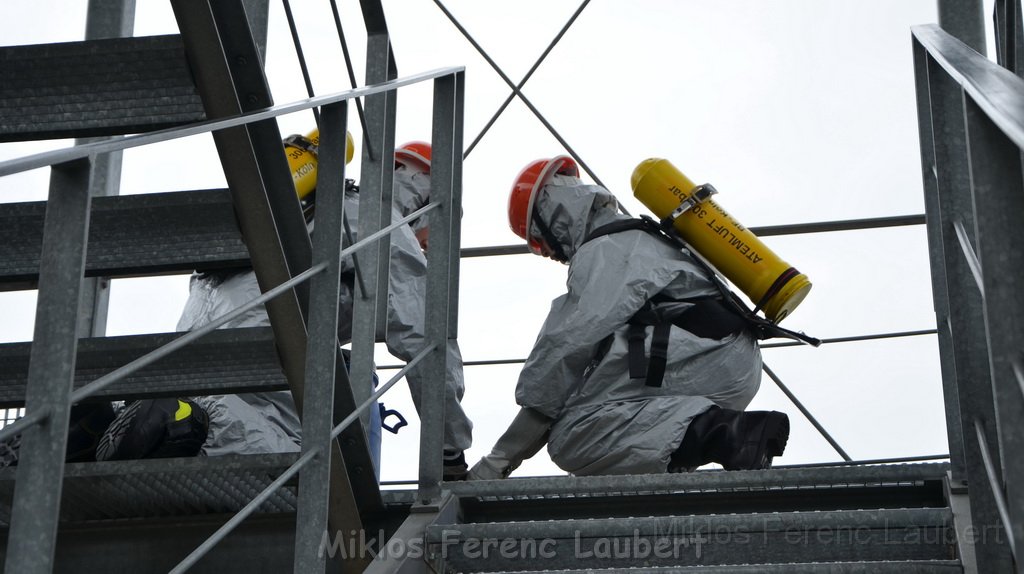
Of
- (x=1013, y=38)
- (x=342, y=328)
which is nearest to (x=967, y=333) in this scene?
(x=1013, y=38)

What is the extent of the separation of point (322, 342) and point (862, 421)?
5729 millimetres

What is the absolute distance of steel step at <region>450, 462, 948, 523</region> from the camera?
106 inches

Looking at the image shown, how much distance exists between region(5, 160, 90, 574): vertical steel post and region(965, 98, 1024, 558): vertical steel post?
3.21ft

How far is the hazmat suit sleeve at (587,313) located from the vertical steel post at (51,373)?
2568 mm

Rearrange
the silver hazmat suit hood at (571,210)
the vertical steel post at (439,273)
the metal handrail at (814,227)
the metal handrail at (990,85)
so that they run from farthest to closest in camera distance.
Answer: the metal handrail at (814,227), the silver hazmat suit hood at (571,210), the vertical steel post at (439,273), the metal handrail at (990,85)

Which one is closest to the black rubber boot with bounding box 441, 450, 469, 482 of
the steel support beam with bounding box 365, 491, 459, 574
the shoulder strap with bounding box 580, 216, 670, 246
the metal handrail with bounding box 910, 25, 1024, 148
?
the shoulder strap with bounding box 580, 216, 670, 246

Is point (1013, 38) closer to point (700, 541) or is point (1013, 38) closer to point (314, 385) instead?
point (700, 541)

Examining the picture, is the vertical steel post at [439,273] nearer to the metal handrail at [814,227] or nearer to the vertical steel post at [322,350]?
the vertical steel post at [322,350]

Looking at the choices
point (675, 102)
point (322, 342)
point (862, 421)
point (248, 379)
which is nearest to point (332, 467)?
point (248, 379)

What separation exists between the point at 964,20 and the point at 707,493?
123cm

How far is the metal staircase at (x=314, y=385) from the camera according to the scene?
1486 mm

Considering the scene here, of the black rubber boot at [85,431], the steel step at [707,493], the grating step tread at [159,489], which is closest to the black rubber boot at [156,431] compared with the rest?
the black rubber boot at [85,431]

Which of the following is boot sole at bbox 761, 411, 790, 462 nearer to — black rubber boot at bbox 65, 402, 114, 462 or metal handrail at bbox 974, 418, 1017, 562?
metal handrail at bbox 974, 418, 1017, 562

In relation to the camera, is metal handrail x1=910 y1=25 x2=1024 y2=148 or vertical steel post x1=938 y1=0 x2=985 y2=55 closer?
metal handrail x1=910 y1=25 x2=1024 y2=148
